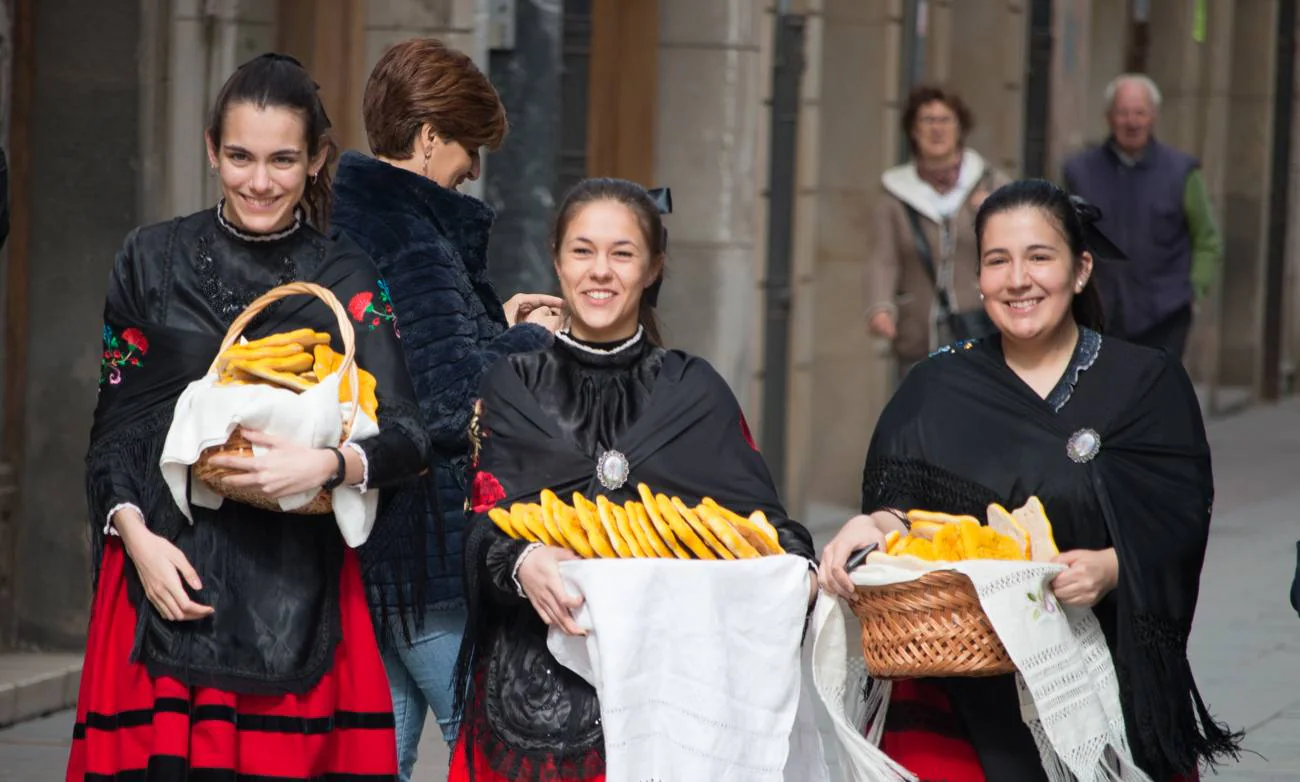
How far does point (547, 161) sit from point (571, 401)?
684cm

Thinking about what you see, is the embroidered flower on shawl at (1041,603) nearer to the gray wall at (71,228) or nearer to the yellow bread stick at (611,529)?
the yellow bread stick at (611,529)

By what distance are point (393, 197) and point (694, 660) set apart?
1428 millimetres

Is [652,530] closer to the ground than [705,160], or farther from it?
closer to the ground

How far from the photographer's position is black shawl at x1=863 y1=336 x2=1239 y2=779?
5109mm

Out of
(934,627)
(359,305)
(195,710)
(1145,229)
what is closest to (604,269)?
(359,305)

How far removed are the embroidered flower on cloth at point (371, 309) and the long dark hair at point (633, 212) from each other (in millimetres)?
343

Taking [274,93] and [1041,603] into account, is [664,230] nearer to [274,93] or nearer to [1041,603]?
[274,93]

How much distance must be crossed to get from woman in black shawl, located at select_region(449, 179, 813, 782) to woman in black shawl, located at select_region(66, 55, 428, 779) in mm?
266

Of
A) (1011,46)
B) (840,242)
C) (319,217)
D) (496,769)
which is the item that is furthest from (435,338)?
(1011,46)

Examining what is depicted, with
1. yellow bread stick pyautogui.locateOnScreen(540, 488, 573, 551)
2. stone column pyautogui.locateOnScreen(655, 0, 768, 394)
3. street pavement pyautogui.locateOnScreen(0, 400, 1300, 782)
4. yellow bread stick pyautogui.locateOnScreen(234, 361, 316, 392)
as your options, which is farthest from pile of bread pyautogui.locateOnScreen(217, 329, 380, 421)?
stone column pyautogui.locateOnScreen(655, 0, 768, 394)

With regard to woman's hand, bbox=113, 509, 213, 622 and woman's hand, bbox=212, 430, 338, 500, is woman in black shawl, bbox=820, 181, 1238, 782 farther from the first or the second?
woman's hand, bbox=113, 509, 213, 622

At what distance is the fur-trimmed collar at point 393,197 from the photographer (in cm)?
563

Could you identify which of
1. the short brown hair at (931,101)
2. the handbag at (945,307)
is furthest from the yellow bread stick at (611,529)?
the short brown hair at (931,101)

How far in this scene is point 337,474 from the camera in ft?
16.0
